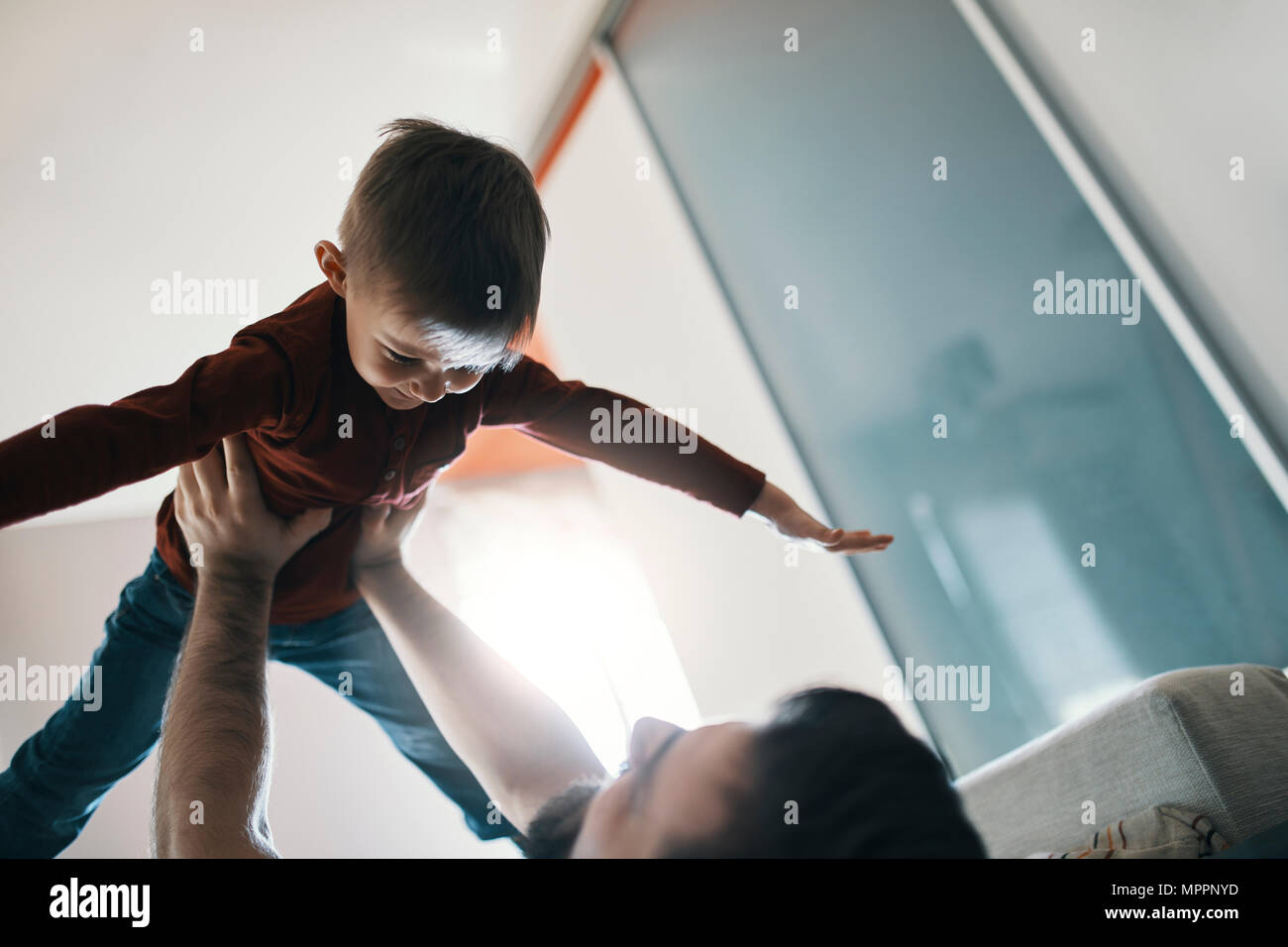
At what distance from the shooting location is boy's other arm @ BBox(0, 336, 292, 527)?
1.28ft

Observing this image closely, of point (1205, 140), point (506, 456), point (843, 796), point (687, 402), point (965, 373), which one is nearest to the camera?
point (843, 796)

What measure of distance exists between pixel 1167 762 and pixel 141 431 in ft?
2.95

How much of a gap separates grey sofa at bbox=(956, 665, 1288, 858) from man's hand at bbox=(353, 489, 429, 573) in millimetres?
583

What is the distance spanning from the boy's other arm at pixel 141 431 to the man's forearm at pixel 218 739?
0.14m

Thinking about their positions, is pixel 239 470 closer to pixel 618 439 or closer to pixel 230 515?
pixel 230 515

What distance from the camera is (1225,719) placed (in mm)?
758

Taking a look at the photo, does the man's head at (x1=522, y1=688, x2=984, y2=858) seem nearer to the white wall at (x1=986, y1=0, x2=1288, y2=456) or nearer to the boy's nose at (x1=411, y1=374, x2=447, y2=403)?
the boy's nose at (x1=411, y1=374, x2=447, y2=403)

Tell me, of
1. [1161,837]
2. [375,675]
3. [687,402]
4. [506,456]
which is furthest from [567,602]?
[1161,837]

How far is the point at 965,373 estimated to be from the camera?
1.25 m

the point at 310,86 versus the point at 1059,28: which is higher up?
the point at 310,86
